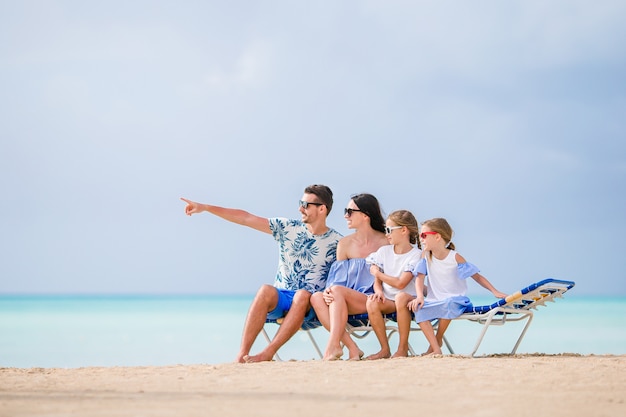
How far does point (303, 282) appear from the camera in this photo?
6.53m

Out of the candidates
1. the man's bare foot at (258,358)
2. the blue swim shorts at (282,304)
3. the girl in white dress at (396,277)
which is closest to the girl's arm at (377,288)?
the girl in white dress at (396,277)

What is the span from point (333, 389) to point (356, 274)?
2.09 meters

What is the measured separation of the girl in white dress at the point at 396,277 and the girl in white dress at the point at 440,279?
Answer: 8cm

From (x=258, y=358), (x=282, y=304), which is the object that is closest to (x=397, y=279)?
(x=282, y=304)

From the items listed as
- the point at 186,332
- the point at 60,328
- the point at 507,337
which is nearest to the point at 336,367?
the point at 507,337

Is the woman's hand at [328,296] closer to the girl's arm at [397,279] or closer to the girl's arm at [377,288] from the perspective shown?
the girl's arm at [377,288]

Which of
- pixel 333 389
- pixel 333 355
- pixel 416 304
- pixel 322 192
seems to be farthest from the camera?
pixel 322 192

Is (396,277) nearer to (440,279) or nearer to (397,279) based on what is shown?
(397,279)

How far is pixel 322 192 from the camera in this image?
258 inches

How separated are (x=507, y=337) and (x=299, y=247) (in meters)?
11.3

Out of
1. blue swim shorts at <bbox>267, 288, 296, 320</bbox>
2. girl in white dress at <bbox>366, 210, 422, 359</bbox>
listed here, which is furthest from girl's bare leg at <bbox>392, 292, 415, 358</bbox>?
blue swim shorts at <bbox>267, 288, 296, 320</bbox>

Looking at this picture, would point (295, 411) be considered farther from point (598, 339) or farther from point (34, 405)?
point (598, 339)

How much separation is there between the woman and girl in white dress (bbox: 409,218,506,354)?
40 centimetres

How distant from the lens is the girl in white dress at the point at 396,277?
6.01m
